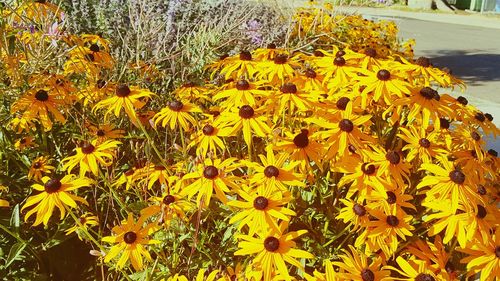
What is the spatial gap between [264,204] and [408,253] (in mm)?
514

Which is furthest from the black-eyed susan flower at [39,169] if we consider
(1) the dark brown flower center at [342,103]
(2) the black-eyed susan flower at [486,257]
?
(2) the black-eyed susan flower at [486,257]

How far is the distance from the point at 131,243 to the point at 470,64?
9695 mm

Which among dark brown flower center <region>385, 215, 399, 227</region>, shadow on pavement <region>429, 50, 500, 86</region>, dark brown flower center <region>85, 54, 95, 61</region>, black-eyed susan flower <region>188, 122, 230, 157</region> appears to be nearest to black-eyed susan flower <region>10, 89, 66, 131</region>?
dark brown flower center <region>85, 54, 95, 61</region>

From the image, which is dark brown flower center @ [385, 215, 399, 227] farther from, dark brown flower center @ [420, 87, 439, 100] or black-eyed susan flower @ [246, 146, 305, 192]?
dark brown flower center @ [420, 87, 439, 100]

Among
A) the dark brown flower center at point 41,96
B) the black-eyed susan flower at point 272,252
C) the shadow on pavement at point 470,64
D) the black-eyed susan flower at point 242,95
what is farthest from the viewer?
the shadow on pavement at point 470,64

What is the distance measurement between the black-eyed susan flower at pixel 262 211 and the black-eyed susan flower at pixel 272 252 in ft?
0.08

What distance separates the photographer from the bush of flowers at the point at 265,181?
59.8 inches

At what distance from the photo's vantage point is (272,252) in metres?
1.42

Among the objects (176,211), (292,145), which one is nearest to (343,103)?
(292,145)

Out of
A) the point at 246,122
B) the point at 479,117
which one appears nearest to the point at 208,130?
the point at 246,122

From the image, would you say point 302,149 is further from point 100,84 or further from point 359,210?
point 100,84

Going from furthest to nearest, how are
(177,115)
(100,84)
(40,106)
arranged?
(100,84)
(40,106)
(177,115)

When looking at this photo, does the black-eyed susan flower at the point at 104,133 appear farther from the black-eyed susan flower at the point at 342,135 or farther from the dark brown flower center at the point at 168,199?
the black-eyed susan flower at the point at 342,135

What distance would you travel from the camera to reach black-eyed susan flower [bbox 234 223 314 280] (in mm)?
1405
